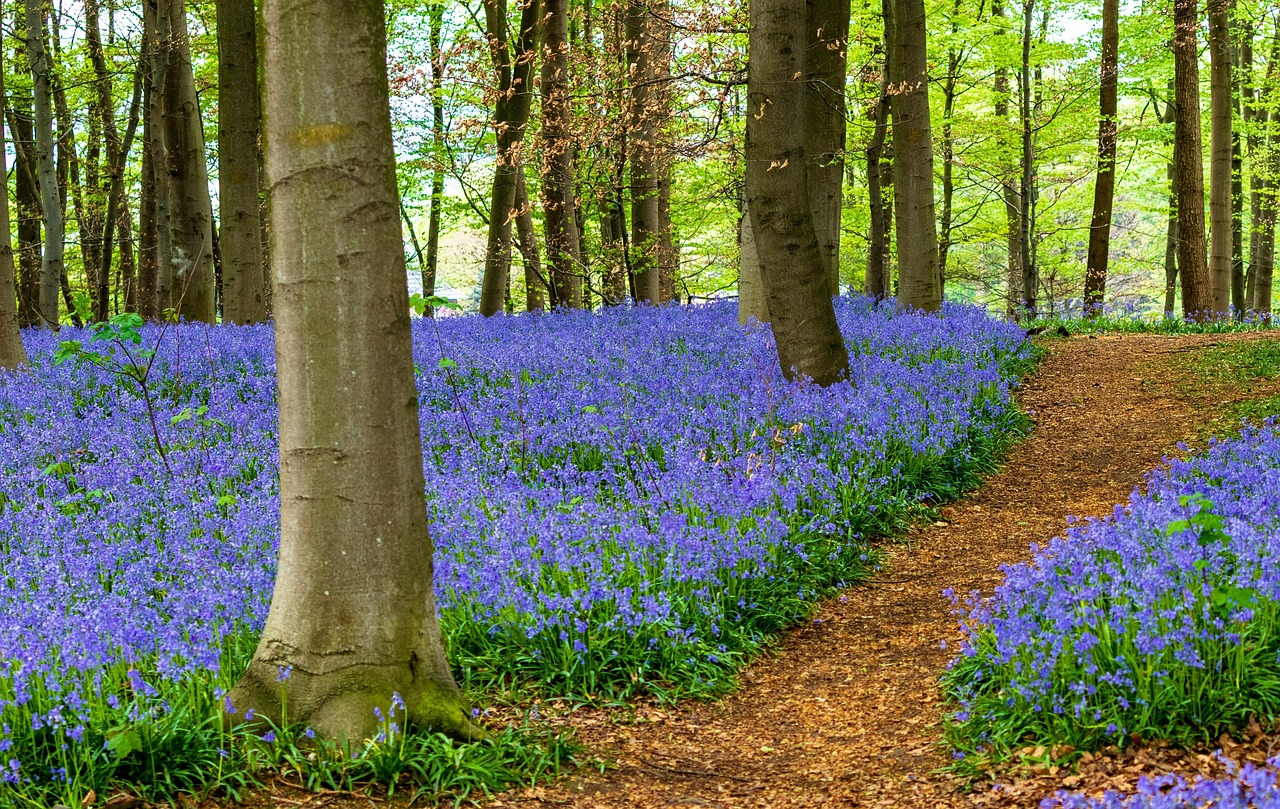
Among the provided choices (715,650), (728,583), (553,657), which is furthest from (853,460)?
(553,657)

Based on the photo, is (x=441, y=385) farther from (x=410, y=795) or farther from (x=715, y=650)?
(x=410, y=795)

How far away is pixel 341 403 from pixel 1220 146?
17.0 metres

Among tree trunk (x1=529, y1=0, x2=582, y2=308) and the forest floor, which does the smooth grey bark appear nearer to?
tree trunk (x1=529, y1=0, x2=582, y2=308)

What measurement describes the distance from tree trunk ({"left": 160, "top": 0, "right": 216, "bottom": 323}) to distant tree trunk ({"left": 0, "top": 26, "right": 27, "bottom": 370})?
150 inches

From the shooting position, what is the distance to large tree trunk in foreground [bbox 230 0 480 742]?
12.1 feet

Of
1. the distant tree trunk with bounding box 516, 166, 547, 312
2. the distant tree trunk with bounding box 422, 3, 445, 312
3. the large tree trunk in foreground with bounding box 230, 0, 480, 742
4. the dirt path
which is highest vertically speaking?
the distant tree trunk with bounding box 422, 3, 445, 312

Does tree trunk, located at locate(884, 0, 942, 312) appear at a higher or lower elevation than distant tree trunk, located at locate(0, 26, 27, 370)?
higher

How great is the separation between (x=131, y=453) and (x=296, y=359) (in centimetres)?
484

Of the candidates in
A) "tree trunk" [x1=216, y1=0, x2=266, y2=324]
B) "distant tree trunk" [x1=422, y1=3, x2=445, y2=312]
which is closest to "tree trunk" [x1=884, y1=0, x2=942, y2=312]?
"tree trunk" [x1=216, y1=0, x2=266, y2=324]

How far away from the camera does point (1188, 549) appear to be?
4.72 m

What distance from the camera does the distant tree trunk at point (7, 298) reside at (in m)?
9.34

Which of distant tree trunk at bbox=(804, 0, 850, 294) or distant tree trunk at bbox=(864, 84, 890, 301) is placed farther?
distant tree trunk at bbox=(864, 84, 890, 301)

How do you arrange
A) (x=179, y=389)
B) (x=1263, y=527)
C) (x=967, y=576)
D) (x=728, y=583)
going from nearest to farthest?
(x=1263, y=527)
(x=728, y=583)
(x=967, y=576)
(x=179, y=389)

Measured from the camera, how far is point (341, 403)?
375 cm
